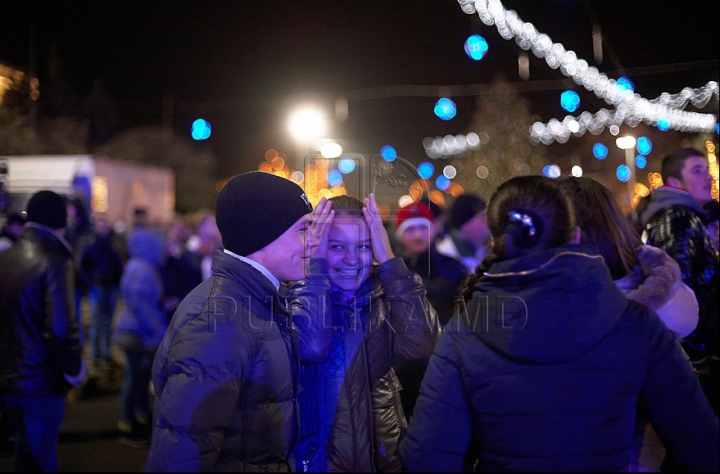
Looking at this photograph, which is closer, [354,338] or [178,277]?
[354,338]

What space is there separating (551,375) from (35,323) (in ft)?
10.5

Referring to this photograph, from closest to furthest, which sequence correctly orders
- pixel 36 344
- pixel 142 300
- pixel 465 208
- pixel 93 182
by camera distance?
pixel 36 344 < pixel 465 208 < pixel 142 300 < pixel 93 182

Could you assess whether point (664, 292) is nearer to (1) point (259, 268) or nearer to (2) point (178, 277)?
(1) point (259, 268)

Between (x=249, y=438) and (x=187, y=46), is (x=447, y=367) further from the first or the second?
(x=187, y=46)

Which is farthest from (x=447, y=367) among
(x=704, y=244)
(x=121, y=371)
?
(x=121, y=371)

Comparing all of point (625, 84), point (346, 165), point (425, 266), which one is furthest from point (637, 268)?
point (625, 84)

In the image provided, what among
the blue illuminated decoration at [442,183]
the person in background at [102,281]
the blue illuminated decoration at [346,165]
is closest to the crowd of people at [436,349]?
the blue illuminated decoration at [346,165]

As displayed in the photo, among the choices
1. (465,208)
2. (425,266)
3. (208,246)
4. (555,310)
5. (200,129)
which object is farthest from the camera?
(200,129)

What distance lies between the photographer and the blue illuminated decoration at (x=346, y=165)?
13.7 ft

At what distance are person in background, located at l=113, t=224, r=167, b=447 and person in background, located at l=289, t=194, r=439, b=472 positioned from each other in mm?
3950

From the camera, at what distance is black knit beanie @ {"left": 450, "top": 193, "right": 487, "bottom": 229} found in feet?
17.2

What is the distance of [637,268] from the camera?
2.24 metres

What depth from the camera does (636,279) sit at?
221 centimetres

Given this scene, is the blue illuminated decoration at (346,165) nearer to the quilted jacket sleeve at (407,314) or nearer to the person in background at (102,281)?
the quilted jacket sleeve at (407,314)
